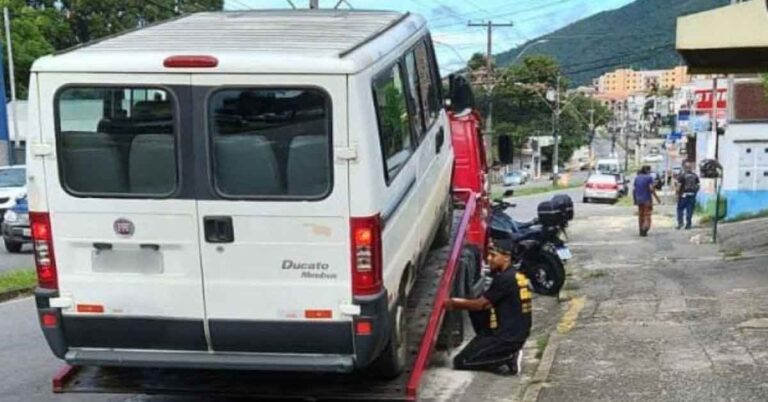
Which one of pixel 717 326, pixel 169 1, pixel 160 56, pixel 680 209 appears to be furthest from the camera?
pixel 169 1

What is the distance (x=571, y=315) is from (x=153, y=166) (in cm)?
669

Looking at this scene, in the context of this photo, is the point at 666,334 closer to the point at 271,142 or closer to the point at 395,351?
the point at 395,351

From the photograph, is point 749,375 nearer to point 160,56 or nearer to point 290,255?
point 290,255

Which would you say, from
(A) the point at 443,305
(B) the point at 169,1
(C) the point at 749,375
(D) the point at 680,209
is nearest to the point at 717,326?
(C) the point at 749,375

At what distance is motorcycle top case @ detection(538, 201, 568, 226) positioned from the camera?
12.6 meters

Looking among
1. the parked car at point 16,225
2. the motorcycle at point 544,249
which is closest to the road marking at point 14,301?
the parked car at point 16,225

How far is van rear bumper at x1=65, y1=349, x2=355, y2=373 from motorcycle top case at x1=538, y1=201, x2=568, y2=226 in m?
7.66

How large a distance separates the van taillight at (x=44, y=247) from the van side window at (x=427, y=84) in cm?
335

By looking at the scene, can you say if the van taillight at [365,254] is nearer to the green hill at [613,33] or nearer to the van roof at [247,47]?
the van roof at [247,47]

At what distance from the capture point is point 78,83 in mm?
5305

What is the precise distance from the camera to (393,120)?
6.14 m

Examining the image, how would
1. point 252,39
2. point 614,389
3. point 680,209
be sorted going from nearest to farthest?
point 252,39 → point 614,389 → point 680,209

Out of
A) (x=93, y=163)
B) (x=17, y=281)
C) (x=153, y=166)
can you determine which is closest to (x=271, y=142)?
(x=153, y=166)

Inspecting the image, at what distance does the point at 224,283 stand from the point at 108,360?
92cm
